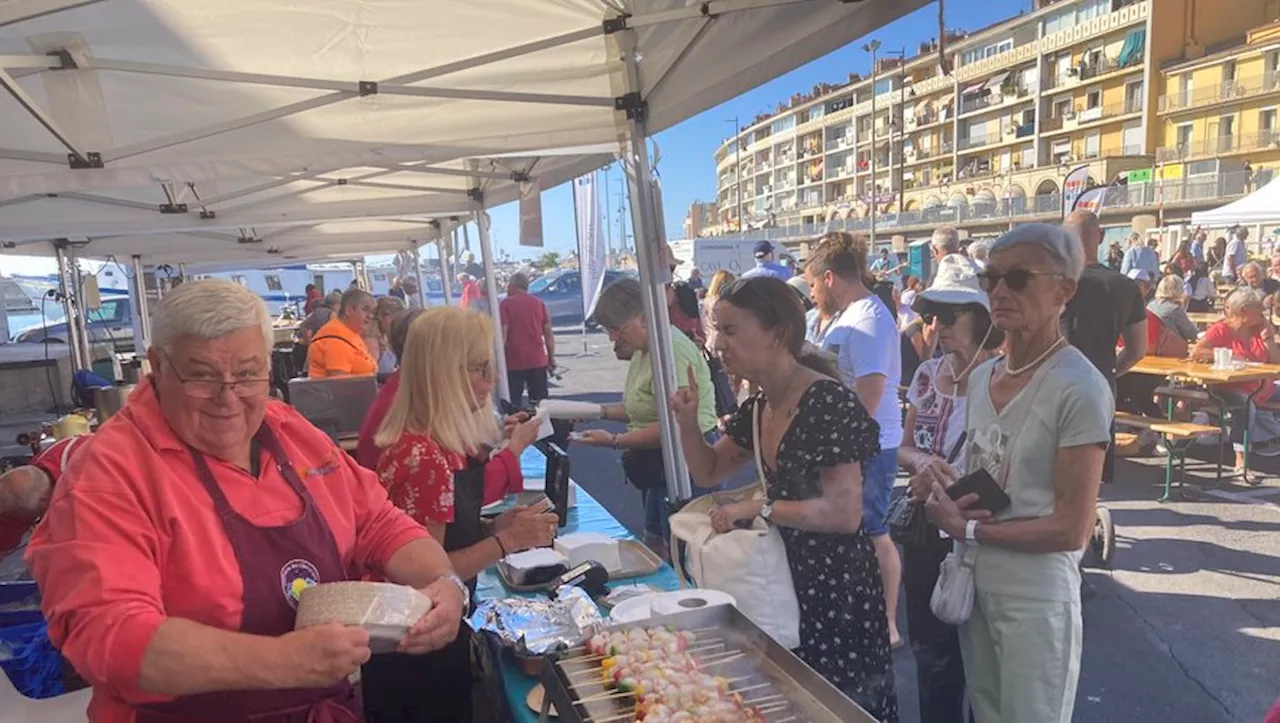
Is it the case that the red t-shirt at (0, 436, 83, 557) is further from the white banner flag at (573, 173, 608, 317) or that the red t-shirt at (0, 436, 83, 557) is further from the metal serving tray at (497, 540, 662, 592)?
the white banner flag at (573, 173, 608, 317)

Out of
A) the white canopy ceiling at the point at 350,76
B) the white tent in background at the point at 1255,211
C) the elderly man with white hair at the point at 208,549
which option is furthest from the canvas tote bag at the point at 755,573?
the white tent in background at the point at 1255,211

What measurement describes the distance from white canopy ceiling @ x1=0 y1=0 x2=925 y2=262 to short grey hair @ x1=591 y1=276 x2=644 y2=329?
741mm

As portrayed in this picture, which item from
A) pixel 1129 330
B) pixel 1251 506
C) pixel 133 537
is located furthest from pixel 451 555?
pixel 1251 506

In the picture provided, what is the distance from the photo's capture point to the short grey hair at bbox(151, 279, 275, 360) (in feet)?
4.54

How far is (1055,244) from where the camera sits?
196cm

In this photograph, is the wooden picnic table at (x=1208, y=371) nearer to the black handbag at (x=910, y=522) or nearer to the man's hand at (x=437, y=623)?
the black handbag at (x=910, y=522)

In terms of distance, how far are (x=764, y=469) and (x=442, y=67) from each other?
2144 millimetres

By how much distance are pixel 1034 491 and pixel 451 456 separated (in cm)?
155

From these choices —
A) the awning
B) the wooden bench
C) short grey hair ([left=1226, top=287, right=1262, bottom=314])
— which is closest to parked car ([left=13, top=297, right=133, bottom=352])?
the wooden bench

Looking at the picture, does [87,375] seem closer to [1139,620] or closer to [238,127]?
[238,127]

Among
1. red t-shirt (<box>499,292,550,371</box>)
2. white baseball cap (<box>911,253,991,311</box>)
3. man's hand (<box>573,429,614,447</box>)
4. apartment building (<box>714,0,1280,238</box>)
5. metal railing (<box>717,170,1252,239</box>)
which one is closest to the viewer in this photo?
white baseball cap (<box>911,253,991,311</box>)

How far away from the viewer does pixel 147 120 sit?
337 cm

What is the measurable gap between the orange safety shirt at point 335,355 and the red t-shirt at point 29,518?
3378 millimetres

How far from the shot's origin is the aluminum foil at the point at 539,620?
1.87 metres
